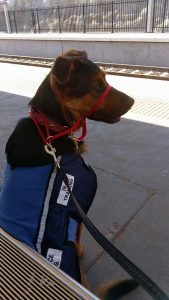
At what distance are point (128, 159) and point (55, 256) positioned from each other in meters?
2.18

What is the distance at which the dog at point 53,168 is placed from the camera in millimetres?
1757

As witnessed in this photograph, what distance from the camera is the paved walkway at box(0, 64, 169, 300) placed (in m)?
2.33

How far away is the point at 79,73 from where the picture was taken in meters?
1.99

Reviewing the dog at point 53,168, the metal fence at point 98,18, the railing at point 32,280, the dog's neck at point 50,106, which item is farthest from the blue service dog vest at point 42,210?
the metal fence at point 98,18

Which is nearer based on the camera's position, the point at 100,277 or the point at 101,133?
the point at 100,277

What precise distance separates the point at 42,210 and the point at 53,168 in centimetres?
27

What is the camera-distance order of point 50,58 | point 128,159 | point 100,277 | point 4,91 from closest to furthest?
point 100,277
point 128,159
point 4,91
point 50,58

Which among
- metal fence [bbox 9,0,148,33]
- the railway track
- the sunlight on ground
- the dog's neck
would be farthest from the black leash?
metal fence [bbox 9,0,148,33]

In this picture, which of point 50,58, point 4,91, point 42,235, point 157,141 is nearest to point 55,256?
point 42,235

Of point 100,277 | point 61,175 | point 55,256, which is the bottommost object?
point 100,277

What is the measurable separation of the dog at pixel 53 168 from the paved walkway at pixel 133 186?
40 centimetres

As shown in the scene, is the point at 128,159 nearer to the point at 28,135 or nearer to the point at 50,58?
the point at 28,135

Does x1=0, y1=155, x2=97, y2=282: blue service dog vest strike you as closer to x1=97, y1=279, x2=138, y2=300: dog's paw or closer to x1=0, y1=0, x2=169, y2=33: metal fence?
x1=97, y1=279, x2=138, y2=300: dog's paw

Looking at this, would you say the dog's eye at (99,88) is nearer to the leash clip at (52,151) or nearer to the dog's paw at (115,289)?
the leash clip at (52,151)
